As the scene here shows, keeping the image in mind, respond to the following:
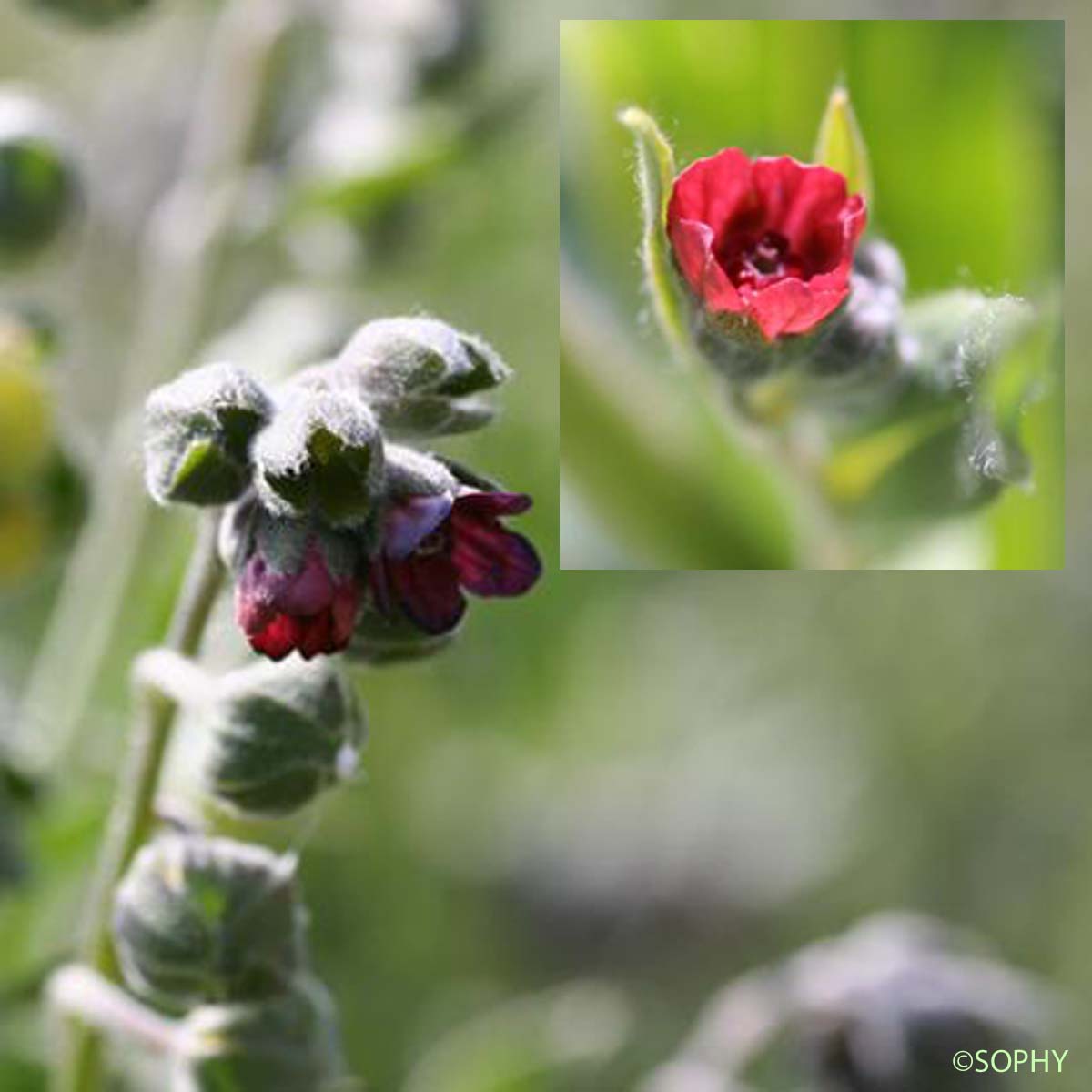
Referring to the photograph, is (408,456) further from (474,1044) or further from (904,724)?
(904,724)

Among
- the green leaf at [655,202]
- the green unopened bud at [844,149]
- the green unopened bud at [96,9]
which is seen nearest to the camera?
the green leaf at [655,202]

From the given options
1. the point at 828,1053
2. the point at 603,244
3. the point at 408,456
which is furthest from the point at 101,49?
the point at 408,456

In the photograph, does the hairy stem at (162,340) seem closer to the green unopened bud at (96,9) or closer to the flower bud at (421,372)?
the green unopened bud at (96,9)

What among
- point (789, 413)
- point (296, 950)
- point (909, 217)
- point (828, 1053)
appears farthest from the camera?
point (909, 217)

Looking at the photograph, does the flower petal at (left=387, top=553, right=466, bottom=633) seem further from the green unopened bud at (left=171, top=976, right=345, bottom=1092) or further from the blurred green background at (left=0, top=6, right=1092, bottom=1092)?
the blurred green background at (left=0, top=6, right=1092, bottom=1092)

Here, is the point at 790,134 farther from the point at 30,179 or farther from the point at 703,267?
the point at 703,267

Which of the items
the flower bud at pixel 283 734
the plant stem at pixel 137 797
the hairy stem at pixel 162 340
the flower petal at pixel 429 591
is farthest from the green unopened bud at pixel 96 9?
the flower petal at pixel 429 591

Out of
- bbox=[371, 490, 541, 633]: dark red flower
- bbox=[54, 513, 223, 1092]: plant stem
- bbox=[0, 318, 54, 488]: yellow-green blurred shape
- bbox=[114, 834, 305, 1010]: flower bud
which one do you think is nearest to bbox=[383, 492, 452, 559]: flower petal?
bbox=[371, 490, 541, 633]: dark red flower
